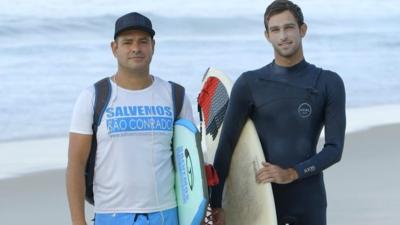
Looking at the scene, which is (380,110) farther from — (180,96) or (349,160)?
(180,96)

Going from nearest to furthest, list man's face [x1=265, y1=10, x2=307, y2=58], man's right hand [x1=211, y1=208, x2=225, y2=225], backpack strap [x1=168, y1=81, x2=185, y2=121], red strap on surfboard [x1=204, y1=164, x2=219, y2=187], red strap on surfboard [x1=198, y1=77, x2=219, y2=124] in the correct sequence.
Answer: backpack strap [x1=168, y1=81, x2=185, y2=121] < red strap on surfboard [x1=204, y1=164, x2=219, y2=187] < man's face [x1=265, y1=10, x2=307, y2=58] < man's right hand [x1=211, y1=208, x2=225, y2=225] < red strap on surfboard [x1=198, y1=77, x2=219, y2=124]

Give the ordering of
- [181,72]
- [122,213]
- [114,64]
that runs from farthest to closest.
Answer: [114,64], [181,72], [122,213]

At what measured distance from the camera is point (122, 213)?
11.4 ft

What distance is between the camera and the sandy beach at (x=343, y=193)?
6652mm

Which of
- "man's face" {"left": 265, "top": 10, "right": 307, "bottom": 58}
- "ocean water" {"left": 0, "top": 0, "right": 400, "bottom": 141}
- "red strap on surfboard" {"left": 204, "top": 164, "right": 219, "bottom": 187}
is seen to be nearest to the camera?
"red strap on surfboard" {"left": 204, "top": 164, "right": 219, "bottom": 187}

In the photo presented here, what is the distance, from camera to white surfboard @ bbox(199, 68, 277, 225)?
384 centimetres

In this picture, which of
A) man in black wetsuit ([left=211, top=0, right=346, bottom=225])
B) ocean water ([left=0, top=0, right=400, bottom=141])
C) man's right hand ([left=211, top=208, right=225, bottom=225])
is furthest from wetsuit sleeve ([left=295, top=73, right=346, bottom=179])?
ocean water ([left=0, top=0, right=400, bottom=141])

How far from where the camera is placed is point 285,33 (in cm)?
377

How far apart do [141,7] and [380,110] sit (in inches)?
648

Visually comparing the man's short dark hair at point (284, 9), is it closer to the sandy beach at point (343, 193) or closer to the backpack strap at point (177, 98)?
the backpack strap at point (177, 98)

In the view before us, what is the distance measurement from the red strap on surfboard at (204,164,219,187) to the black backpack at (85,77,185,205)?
280 mm

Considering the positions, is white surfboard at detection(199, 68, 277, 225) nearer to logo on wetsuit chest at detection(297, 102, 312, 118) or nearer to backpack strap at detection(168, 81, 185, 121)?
logo on wetsuit chest at detection(297, 102, 312, 118)

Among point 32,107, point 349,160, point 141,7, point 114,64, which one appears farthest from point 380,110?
point 141,7

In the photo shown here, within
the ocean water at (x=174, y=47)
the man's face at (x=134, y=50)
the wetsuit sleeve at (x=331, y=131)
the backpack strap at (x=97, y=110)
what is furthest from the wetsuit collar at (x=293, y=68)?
the ocean water at (x=174, y=47)
